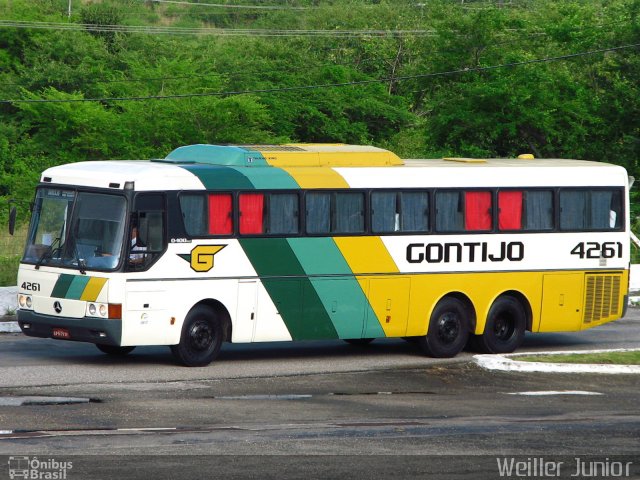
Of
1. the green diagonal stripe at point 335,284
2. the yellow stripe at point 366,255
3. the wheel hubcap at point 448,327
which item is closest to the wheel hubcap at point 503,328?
the wheel hubcap at point 448,327

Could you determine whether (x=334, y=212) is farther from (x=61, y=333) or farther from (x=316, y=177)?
(x=61, y=333)

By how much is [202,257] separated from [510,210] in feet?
18.0

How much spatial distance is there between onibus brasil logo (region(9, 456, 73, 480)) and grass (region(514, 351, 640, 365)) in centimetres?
953

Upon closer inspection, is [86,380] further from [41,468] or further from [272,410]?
[41,468]

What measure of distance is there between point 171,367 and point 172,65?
40.6 meters

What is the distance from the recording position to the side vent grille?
2138 cm

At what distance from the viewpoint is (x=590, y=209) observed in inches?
848

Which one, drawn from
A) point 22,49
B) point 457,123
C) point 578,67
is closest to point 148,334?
point 457,123

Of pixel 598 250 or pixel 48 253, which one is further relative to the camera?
pixel 598 250

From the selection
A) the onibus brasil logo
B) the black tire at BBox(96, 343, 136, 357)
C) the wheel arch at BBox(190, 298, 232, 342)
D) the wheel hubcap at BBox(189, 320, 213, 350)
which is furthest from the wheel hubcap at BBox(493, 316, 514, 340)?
the onibus brasil logo

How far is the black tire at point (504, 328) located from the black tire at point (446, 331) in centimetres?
48

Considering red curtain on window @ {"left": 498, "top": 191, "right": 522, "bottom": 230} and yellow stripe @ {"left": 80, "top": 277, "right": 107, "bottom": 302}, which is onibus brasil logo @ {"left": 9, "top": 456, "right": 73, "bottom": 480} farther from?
red curtain on window @ {"left": 498, "top": 191, "right": 522, "bottom": 230}

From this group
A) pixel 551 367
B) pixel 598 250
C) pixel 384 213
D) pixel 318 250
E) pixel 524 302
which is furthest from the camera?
pixel 598 250

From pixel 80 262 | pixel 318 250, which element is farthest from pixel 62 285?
pixel 318 250
